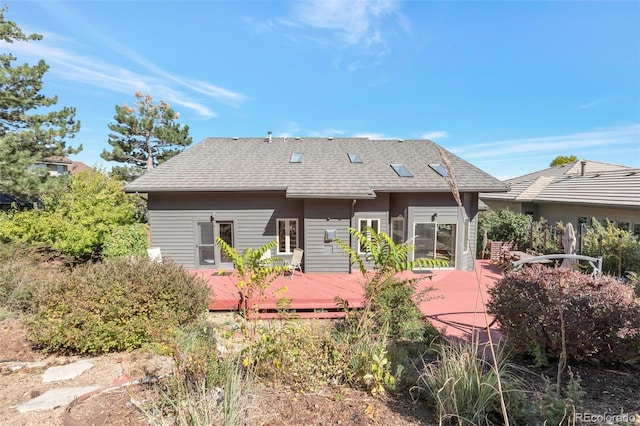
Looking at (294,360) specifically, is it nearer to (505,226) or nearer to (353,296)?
(353,296)

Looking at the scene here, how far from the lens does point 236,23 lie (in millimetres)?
9727

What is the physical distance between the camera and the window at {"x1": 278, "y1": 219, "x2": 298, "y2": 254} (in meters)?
11.7

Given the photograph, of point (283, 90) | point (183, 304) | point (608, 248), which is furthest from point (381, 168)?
point (183, 304)

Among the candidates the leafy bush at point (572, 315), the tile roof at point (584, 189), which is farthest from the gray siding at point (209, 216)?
the tile roof at point (584, 189)

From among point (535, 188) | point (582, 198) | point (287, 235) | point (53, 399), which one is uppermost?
point (535, 188)

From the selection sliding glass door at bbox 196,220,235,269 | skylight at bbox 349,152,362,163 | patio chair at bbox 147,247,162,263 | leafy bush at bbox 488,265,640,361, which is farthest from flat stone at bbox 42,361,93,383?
skylight at bbox 349,152,362,163

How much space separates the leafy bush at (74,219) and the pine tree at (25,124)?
47.0 inches

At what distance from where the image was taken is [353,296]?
804 cm

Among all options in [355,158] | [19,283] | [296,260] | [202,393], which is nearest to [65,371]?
[202,393]

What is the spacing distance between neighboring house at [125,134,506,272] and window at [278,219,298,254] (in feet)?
0.14

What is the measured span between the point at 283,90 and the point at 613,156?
107 feet

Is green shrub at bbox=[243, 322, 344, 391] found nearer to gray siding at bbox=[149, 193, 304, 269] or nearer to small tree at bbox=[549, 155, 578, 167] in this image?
gray siding at bbox=[149, 193, 304, 269]

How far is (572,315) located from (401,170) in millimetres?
9195

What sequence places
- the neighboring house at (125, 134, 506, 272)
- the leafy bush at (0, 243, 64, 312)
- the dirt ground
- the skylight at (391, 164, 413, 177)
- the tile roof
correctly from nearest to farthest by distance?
the dirt ground → the leafy bush at (0, 243, 64, 312) → the neighboring house at (125, 134, 506, 272) → the skylight at (391, 164, 413, 177) → the tile roof
